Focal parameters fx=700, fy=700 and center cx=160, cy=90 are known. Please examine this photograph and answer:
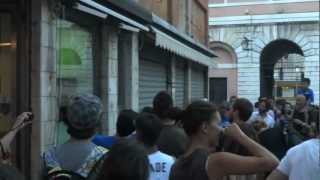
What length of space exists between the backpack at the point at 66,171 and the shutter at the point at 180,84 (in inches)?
617

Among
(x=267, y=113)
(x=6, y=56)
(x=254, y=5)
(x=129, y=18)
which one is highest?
(x=254, y=5)

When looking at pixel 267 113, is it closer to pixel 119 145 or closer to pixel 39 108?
pixel 39 108

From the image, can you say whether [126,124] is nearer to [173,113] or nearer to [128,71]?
[173,113]

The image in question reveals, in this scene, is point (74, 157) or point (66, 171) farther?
point (74, 157)

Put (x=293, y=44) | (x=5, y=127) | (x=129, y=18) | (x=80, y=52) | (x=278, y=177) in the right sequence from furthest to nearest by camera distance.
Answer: (x=293, y=44), (x=129, y=18), (x=80, y=52), (x=5, y=127), (x=278, y=177)

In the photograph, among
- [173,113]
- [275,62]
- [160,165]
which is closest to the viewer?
[160,165]

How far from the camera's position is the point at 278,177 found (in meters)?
4.01

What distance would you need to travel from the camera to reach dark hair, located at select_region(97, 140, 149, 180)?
284cm

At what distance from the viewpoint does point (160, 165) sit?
4.98 m

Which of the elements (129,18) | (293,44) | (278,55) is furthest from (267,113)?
(278,55)

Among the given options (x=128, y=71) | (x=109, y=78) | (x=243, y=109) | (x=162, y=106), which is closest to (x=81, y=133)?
(x=162, y=106)

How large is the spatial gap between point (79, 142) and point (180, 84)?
55.1ft

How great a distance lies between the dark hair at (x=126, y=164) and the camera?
2.84m

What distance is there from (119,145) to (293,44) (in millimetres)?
43114
